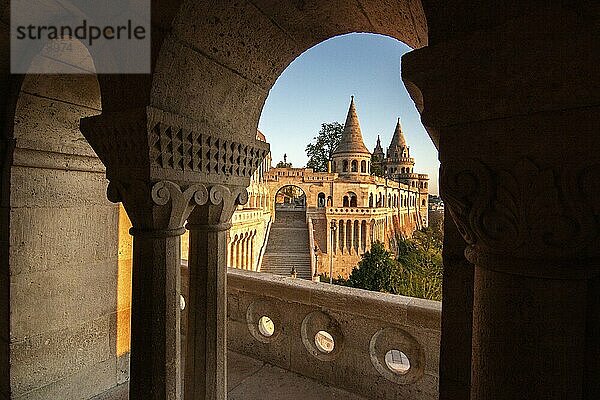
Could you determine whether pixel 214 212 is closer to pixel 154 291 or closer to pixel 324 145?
pixel 154 291

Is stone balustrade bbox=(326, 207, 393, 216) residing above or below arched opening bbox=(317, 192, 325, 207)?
below

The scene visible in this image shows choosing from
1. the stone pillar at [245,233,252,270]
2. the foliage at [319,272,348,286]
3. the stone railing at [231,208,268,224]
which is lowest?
the foliage at [319,272,348,286]

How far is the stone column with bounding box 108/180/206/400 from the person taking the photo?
158 cm

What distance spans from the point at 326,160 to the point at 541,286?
36.8 meters

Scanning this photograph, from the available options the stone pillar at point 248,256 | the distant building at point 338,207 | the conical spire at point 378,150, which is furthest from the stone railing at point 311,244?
the conical spire at point 378,150

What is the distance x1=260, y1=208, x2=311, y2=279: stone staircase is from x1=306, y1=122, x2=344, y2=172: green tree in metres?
6.37

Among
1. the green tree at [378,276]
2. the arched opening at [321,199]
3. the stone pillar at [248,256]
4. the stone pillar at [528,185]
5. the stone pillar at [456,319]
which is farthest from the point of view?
the arched opening at [321,199]

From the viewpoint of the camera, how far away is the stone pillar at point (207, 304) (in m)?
1.86

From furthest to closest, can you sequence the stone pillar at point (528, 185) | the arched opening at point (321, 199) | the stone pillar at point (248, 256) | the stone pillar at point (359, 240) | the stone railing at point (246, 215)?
the arched opening at point (321, 199)
the stone pillar at point (359, 240)
the stone pillar at point (248, 256)
the stone railing at point (246, 215)
the stone pillar at point (528, 185)

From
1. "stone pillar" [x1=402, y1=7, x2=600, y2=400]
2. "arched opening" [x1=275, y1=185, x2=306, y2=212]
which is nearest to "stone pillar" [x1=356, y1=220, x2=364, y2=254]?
"arched opening" [x1=275, y1=185, x2=306, y2=212]

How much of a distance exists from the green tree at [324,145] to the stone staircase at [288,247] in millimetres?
6368

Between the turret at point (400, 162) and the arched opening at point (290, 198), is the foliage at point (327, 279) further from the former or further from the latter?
the turret at point (400, 162)

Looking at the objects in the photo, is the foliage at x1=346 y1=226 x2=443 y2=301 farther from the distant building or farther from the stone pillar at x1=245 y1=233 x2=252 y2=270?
the stone pillar at x1=245 y1=233 x2=252 y2=270

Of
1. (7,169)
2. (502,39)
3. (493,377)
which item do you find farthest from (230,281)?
(502,39)
